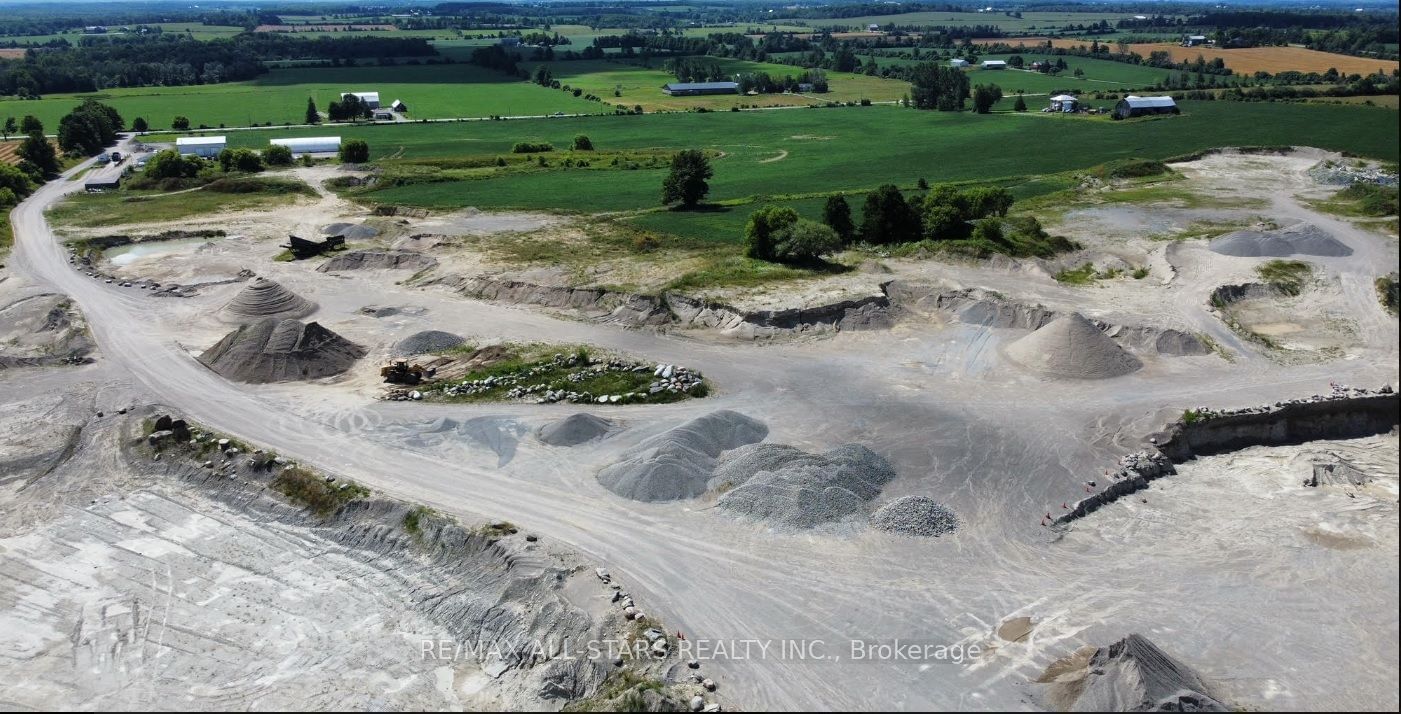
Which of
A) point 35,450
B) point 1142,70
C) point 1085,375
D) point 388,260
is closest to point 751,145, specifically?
point 388,260

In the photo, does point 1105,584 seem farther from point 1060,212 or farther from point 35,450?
point 1060,212

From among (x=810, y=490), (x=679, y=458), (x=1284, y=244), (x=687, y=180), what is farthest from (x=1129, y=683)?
(x=687, y=180)

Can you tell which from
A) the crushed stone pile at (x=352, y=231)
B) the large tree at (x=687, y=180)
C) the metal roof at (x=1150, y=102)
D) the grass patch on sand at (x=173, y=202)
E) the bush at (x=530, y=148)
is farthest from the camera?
the metal roof at (x=1150, y=102)

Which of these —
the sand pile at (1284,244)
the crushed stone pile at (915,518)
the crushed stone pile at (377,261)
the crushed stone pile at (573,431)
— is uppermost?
the crushed stone pile at (377,261)

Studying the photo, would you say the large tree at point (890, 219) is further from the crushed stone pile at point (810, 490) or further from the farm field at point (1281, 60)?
the farm field at point (1281, 60)

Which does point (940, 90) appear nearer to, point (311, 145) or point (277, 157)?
point (311, 145)

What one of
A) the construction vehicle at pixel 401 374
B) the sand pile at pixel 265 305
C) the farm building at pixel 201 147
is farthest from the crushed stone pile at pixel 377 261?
the farm building at pixel 201 147

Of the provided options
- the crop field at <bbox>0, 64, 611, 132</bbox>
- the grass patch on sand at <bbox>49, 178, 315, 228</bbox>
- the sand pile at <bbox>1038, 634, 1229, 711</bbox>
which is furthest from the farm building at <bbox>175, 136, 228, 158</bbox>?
the sand pile at <bbox>1038, 634, 1229, 711</bbox>
